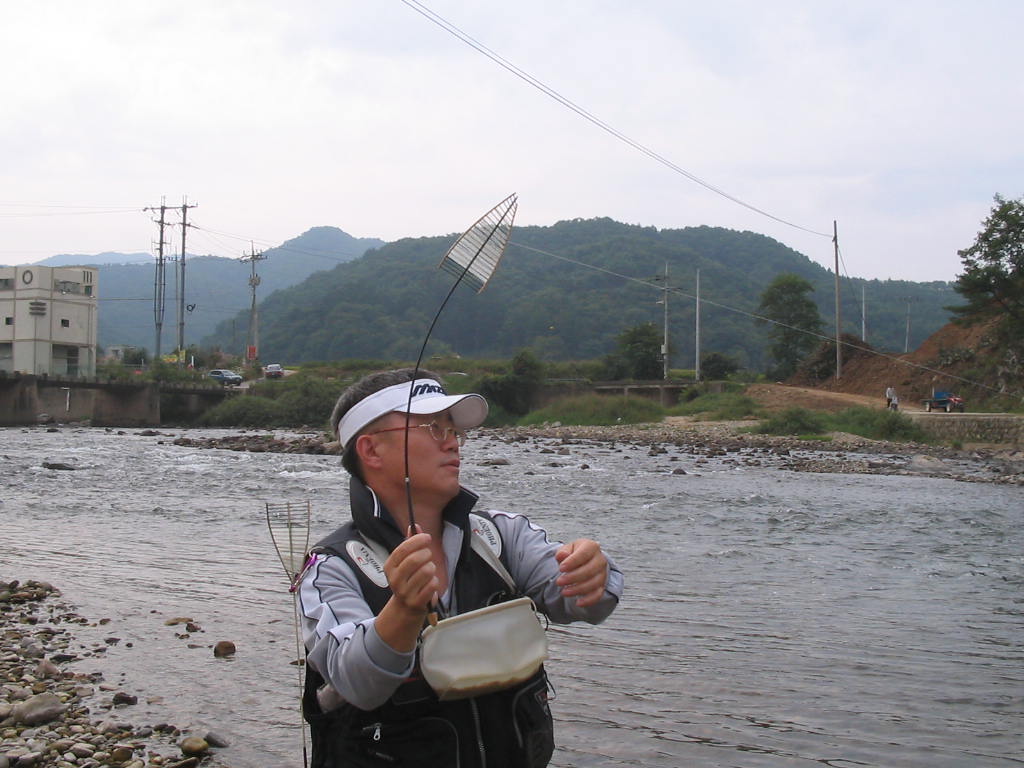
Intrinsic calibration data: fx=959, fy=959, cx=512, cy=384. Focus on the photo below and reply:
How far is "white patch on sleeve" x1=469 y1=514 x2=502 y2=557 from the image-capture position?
7.76ft

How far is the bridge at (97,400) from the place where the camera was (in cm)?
5294

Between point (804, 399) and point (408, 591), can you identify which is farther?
point (804, 399)

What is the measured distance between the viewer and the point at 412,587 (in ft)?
5.87

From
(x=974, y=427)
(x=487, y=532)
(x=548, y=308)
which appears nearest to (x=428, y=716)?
(x=487, y=532)

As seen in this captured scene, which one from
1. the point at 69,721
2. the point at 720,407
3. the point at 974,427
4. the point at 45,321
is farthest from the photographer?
the point at 45,321

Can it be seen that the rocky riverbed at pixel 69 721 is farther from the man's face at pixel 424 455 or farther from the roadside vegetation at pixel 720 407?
the roadside vegetation at pixel 720 407

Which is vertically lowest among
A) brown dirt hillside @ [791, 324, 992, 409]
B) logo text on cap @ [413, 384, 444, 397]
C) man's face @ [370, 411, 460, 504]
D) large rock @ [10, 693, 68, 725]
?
large rock @ [10, 693, 68, 725]

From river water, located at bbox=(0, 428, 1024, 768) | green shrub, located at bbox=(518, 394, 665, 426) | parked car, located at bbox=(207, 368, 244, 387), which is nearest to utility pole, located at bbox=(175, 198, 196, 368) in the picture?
parked car, located at bbox=(207, 368, 244, 387)

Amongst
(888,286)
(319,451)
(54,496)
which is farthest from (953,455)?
(888,286)

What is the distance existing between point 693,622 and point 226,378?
65210 mm

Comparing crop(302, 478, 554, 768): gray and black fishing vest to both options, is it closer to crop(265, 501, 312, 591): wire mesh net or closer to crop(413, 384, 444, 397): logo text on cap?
crop(413, 384, 444, 397): logo text on cap

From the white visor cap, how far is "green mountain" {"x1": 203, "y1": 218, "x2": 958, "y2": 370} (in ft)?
180

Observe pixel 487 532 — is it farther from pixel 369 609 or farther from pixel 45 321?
pixel 45 321

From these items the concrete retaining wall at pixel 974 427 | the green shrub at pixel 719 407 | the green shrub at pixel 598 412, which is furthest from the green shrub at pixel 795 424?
the green shrub at pixel 598 412
